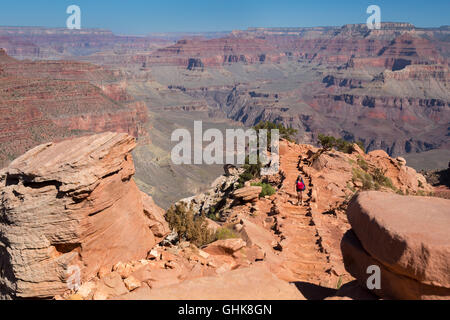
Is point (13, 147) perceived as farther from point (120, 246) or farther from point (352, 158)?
point (120, 246)

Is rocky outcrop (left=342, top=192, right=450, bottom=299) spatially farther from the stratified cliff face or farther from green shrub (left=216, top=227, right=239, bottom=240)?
the stratified cliff face

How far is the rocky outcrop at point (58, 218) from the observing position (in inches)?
302

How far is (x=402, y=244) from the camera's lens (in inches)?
248

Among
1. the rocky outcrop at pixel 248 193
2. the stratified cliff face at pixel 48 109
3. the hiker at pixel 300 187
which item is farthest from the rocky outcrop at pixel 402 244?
the stratified cliff face at pixel 48 109

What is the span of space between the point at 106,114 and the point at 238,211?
10138 centimetres

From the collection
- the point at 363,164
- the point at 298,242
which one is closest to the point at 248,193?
the point at 298,242

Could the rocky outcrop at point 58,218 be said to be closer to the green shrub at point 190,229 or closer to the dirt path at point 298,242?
the green shrub at point 190,229

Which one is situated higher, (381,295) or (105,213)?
(105,213)

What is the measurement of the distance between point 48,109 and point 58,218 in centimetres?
9836

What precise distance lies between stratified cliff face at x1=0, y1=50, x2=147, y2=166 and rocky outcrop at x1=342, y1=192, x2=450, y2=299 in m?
74.3

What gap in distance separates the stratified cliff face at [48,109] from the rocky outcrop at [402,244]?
7434cm

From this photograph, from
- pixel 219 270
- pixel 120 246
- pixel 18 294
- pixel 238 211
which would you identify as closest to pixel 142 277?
pixel 120 246

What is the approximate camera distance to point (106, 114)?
358 feet

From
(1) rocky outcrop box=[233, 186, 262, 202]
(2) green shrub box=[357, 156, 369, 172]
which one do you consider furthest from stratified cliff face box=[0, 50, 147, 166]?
(2) green shrub box=[357, 156, 369, 172]
